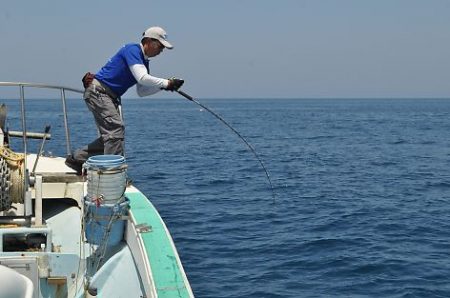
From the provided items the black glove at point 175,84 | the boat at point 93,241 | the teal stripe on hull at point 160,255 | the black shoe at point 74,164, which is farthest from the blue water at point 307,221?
the black glove at point 175,84

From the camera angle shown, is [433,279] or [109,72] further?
[433,279]

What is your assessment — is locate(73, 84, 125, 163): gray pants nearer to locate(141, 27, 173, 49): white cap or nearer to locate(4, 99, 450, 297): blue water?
locate(141, 27, 173, 49): white cap

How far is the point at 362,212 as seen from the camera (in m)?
15.0

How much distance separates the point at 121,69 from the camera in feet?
20.7

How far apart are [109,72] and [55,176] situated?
1.28m

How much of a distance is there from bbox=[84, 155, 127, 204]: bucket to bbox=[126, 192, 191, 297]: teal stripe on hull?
0.37 metres

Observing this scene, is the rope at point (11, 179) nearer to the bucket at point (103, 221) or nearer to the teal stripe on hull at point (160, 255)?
the bucket at point (103, 221)

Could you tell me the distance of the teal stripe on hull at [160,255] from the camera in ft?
14.1

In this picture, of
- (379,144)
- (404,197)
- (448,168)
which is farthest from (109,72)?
(379,144)

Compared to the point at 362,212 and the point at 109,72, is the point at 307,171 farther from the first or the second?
the point at 109,72

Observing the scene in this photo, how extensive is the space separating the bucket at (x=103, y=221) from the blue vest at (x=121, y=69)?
136 cm

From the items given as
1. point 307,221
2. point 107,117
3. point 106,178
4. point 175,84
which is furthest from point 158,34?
point 307,221

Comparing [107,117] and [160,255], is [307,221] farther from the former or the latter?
[160,255]

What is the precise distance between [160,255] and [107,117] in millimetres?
2060
